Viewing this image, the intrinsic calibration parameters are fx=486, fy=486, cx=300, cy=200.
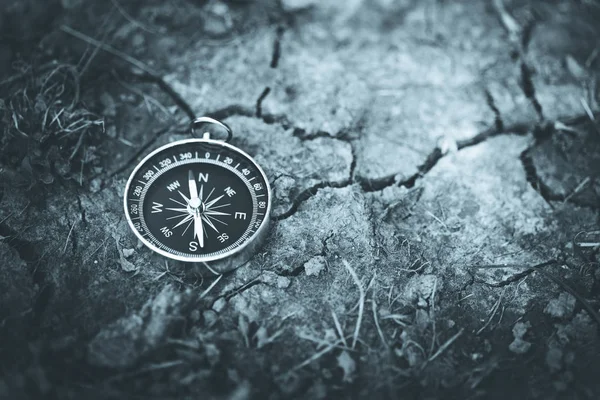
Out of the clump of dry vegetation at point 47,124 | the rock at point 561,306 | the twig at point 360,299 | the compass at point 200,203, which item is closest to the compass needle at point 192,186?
the compass at point 200,203

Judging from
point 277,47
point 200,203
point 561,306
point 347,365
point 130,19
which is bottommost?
point 347,365

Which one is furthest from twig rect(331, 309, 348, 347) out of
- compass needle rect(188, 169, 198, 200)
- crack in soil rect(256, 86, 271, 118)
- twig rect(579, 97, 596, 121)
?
twig rect(579, 97, 596, 121)

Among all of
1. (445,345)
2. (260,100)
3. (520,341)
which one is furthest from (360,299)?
(260,100)

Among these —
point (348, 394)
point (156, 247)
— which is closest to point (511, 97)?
point (348, 394)

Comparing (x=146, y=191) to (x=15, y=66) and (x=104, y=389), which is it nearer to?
(x=104, y=389)

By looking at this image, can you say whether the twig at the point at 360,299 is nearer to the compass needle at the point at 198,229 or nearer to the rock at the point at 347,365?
the rock at the point at 347,365

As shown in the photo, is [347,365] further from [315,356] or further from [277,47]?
[277,47]

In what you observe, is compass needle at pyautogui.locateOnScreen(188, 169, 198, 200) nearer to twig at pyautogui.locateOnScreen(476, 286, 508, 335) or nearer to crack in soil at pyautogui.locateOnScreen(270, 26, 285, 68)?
crack in soil at pyautogui.locateOnScreen(270, 26, 285, 68)

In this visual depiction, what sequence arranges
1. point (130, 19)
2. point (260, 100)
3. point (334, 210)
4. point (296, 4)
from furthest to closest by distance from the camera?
point (296, 4)
point (130, 19)
point (260, 100)
point (334, 210)

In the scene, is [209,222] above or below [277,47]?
below
